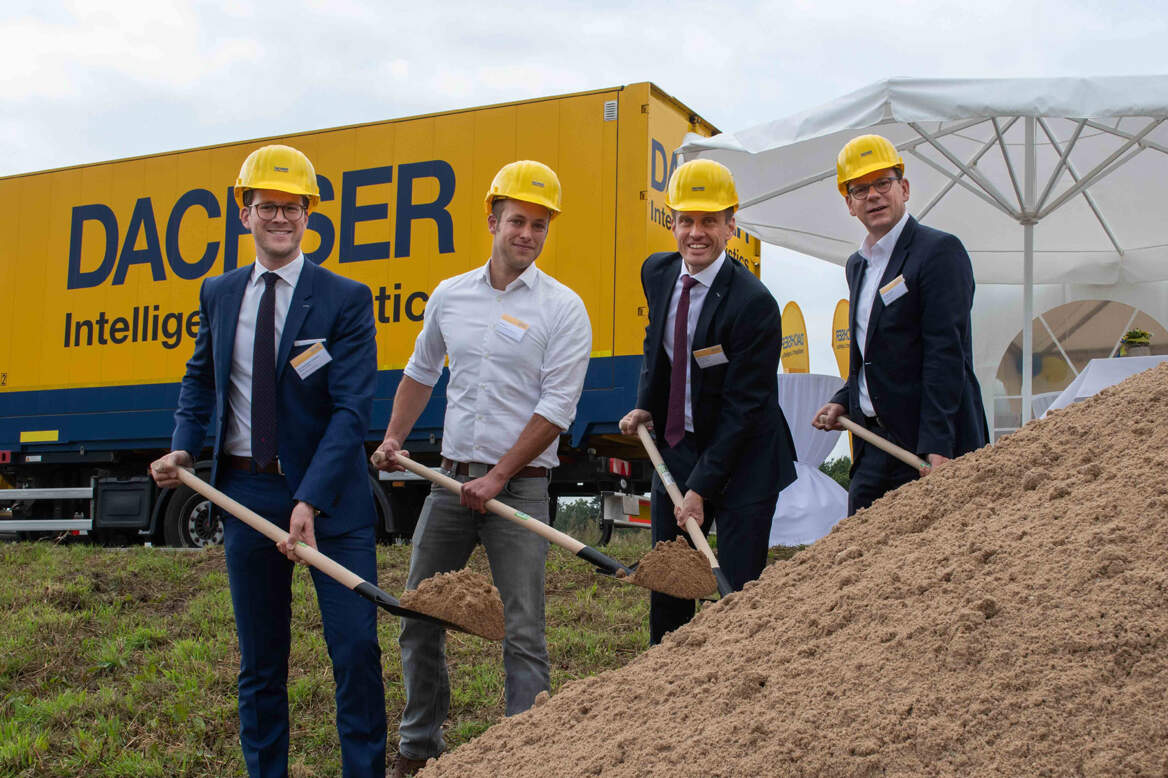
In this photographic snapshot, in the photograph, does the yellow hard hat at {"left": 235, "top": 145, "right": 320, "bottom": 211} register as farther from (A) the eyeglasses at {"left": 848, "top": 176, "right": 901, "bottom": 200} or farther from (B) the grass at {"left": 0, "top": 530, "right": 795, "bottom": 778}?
(B) the grass at {"left": 0, "top": 530, "right": 795, "bottom": 778}

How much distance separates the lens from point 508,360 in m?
3.38

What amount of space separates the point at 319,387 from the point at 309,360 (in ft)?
0.33

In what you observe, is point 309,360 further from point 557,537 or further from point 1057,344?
point 1057,344

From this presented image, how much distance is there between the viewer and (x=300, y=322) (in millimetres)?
3107

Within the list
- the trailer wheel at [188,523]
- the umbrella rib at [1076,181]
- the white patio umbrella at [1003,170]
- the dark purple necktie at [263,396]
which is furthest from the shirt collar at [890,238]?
the trailer wheel at [188,523]

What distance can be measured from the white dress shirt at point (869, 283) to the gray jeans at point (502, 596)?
113 cm

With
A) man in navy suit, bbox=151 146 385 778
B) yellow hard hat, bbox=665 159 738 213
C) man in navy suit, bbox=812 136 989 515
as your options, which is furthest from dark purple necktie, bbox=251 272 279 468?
man in navy suit, bbox=812 136 989 515

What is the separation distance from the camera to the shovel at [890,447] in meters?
3.29

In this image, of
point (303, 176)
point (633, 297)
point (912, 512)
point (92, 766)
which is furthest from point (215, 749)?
point (633, 297)

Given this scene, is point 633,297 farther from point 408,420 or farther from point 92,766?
point 92,766

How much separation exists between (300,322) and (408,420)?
0.69 m

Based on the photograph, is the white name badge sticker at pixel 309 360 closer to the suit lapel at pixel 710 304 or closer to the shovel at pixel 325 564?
the shovel at pixel 325 564

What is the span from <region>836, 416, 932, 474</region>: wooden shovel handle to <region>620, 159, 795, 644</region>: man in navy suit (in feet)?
0.76

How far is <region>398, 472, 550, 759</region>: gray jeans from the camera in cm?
323
